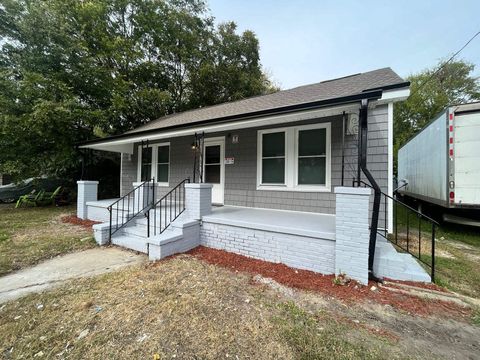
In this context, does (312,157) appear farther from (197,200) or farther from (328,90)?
(197,200)

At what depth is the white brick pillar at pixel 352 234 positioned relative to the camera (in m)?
3.04

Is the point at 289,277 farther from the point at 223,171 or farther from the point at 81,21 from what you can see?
the point at 81,21

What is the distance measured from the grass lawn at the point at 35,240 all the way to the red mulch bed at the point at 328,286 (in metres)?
2.86

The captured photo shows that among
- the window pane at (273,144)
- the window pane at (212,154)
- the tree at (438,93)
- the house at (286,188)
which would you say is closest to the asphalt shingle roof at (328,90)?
the house at (286,188)

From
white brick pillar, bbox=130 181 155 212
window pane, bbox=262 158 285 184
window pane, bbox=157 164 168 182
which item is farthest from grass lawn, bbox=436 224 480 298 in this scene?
window pane, bbox=157 164 168 182

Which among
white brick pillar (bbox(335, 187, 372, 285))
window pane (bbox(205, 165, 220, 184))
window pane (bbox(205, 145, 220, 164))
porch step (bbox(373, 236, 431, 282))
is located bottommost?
porch step (bbox(373, 236, 431, 282))

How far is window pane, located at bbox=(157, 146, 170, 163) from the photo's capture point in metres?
8.34

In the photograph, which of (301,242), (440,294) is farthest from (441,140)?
(301,242)

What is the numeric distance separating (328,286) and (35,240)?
20.5 ft

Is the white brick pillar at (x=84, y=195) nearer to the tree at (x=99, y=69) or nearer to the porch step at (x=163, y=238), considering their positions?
the tree at (x=99, y=69)

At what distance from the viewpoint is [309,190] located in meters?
5.46

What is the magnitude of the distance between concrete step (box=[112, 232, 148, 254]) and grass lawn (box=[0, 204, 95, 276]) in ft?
1.76

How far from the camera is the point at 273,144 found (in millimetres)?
6023

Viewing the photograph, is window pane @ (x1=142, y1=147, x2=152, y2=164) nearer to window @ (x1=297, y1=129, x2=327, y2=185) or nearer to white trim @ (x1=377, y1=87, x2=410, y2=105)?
window @ (x1=297, y1=129, x2=327, y2=185)
